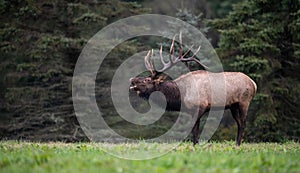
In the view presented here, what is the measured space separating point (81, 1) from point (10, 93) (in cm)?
451

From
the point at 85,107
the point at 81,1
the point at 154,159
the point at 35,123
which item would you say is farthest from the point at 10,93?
the point at 154,159

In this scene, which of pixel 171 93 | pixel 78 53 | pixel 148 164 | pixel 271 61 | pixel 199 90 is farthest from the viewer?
pixel 78 53

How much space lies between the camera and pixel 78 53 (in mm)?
19203

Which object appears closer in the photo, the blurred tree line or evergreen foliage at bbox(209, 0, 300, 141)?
evergreen foliage at bbox(209, 0, 300, 141)

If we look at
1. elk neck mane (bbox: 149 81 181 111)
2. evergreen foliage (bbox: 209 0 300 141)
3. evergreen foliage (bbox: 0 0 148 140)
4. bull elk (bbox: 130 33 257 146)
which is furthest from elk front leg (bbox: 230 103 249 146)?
evergreen foliage (bbox: 0 0 148 140)

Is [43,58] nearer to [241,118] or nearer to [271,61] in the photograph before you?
[271,61]

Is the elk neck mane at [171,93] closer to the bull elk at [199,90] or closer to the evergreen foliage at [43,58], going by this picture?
the bull elk at [199,90]

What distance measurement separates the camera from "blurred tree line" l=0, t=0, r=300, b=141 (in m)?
17.0

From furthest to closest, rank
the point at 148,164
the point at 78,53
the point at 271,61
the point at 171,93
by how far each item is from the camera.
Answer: the point at 78,53 < the point at 271,61 < the point at 171,93 < the point at 148,164

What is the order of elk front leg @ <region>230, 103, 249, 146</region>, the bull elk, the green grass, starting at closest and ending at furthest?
the green grass
the bull elk
elk front leg @ <region>230, 103, 249, 146</region>

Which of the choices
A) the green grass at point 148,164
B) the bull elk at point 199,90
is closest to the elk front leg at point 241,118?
the bull elk at point 199,90

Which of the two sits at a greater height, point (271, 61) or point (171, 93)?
point (271, 61)

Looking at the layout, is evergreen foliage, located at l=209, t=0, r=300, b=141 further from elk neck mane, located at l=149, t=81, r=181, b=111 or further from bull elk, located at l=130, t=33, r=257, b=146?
elk neck mane, located at l=149, t=81, r=181, b=111

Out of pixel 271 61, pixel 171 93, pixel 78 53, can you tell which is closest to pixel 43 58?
pixel 78 53
